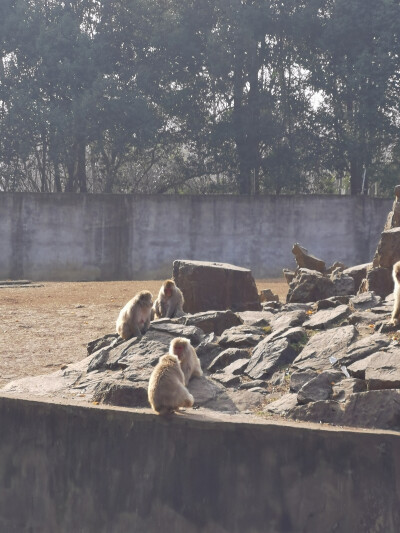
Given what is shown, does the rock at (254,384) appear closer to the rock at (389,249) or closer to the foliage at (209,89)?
the rock at (389,249)

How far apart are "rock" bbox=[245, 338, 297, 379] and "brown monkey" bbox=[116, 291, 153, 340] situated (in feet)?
5.01

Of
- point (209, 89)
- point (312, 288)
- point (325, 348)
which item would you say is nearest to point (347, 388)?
point (325, 348)

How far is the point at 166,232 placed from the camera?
2734 centimetres

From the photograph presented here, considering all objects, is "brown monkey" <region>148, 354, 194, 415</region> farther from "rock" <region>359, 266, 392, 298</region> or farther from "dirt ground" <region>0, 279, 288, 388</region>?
"rock" <region>359, 266, 392, 298</region>

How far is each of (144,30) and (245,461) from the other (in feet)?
85.3

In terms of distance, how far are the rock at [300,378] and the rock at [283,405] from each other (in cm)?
12

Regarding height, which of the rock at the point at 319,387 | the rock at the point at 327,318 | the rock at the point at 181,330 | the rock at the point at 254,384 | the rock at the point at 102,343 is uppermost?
the rock at the point at 327,318

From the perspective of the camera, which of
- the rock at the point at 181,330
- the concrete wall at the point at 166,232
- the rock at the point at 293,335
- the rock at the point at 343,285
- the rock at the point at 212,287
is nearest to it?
the rock at the point at 293,335

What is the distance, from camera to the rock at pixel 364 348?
838 centimetres

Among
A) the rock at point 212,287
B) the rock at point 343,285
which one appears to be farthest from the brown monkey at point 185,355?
the rock at point 212,287

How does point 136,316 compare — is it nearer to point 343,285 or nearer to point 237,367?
point 237,367

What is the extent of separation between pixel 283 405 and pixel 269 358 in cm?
129

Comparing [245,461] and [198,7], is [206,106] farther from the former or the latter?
[245,461]

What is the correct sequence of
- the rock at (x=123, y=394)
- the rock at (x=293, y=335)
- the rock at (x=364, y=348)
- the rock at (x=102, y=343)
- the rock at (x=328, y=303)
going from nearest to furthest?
the rock at (x=123, y=394), the rock at (x=364, y=348), the rock at (x=293, y=335), the rock at (x=102, y=343), the rock at (x=328, y=303)
